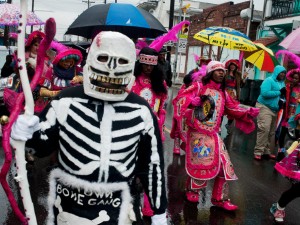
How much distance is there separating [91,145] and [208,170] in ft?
9.14

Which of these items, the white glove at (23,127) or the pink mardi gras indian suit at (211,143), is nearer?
the white glove at (23,127)

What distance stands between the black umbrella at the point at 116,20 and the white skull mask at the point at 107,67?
3.34m

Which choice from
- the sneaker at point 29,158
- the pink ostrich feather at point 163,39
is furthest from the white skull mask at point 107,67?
the sneaker at point 29,158

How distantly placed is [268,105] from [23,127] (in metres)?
6.58

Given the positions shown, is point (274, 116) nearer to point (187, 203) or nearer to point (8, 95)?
point (187, 203)

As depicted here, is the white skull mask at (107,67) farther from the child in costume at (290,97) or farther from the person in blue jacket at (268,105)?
the person in blue jacket at (268,105)

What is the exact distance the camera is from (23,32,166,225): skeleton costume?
2.26m

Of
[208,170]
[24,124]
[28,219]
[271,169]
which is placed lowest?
[271,169]

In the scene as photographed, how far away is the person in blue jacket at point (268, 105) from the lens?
7793 millimetres

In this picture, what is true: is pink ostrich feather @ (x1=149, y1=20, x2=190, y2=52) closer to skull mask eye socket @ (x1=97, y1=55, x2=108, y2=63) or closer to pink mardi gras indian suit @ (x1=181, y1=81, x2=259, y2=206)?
pink mardi gras indian suit @ (x1=181, y1=81, x2=259, y2=206)

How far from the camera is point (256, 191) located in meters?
5.93

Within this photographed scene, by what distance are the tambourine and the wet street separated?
1123 millimetres

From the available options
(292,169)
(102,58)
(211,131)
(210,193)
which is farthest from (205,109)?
(102,58)

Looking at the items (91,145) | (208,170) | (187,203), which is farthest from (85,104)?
(187,203)
